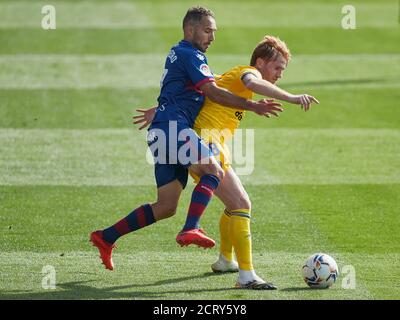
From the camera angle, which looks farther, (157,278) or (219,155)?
(157,278)

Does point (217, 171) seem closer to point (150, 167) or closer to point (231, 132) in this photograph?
point (231, 132)

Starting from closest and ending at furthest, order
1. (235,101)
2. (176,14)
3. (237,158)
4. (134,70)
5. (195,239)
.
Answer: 1. (195,239)
2. (235,101)
3. (237,158)
4. (134,70)
5. (176,14)

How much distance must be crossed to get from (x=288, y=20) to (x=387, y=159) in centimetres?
1443

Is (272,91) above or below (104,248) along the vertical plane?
above

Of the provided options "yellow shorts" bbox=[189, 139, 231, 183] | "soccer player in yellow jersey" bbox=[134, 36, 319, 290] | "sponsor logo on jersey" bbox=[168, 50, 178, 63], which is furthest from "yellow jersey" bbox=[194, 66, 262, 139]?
"sponsor logo on jersey" bbox=[168, 50, 178, 63]

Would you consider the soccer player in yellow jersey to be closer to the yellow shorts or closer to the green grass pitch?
the yellow shorts

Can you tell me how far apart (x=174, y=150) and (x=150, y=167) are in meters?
6.24

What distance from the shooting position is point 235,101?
9.84m

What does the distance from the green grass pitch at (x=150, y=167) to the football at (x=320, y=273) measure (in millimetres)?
140

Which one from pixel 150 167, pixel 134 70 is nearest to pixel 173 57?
pixel 150 167

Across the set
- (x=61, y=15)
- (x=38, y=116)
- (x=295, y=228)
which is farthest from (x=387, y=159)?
(x=61, y=15)

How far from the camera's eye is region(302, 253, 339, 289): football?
32.4 ft

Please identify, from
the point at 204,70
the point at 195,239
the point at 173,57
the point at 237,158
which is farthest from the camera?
the point at 237,158

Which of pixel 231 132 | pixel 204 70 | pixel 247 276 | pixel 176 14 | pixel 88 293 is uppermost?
pixel 176 14
